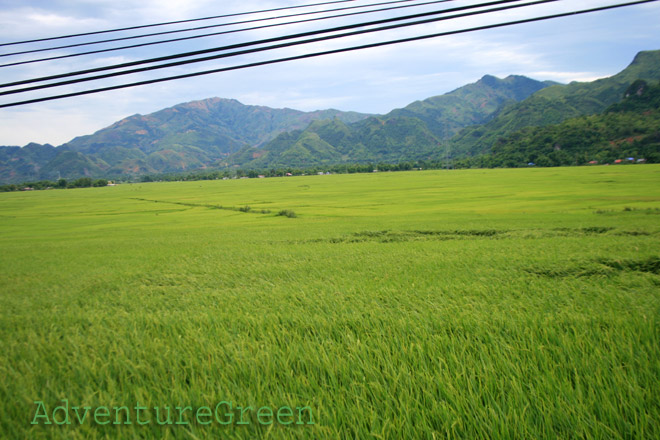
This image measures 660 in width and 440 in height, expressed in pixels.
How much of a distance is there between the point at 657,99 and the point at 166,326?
191 meters

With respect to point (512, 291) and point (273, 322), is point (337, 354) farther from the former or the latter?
point (512, 291)

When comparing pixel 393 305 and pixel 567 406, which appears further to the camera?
pixel 393 305

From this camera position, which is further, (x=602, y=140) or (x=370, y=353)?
(x=602, y=140)

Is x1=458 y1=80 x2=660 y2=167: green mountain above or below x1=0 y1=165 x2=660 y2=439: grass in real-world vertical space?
above

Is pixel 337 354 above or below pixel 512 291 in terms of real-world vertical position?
above

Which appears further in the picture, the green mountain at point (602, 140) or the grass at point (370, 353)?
the green mountain at point (602, 140)

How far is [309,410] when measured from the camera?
98.7 inches

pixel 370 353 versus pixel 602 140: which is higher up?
pixel 602 140

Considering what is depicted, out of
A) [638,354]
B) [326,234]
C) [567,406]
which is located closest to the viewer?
[567,406]

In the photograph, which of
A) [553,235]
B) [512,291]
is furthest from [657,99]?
[512,291]

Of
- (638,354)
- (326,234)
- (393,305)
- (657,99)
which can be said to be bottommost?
(326,234)

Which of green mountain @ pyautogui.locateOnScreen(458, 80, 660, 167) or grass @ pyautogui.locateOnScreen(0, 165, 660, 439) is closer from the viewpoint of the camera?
grass @ pyautogui.locateOnScreen(0, 165, 660, 439)

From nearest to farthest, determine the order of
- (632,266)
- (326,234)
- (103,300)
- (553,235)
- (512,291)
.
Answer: (512,291) → (103,300) → (632,266) → (553,235) → (326,234)

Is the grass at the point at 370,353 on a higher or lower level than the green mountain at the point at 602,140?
lower
